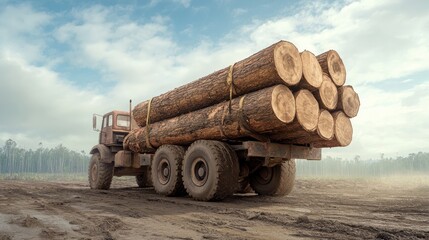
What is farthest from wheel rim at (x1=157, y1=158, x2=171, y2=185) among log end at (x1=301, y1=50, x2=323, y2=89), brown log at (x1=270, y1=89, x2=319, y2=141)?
log end at (x1=301, y1=50, x2=323, y2=89)

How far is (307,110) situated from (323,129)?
0.74 m

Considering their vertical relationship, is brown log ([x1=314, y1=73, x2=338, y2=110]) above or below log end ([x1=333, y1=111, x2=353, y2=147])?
above

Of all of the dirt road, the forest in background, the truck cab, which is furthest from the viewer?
the forest in background

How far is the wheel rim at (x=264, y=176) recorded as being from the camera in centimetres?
931

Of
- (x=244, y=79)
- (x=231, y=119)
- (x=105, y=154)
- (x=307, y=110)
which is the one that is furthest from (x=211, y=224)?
(x=105, y=154)

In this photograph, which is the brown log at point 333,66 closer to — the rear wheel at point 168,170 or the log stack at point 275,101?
the log stack at point 275,101

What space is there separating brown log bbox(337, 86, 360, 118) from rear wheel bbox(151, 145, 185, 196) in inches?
164

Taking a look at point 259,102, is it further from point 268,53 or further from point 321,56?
point 321,56

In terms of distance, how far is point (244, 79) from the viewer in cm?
728

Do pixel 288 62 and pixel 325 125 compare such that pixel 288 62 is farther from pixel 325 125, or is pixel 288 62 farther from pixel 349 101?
pixel 349 101

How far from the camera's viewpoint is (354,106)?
26.2 ft

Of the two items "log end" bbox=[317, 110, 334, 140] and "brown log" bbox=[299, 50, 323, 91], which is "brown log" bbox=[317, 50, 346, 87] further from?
"log end" bbox=[317, 110, 334, 140]

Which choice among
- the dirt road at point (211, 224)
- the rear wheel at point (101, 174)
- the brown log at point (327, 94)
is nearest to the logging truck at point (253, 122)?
the brown log at point (327, 94)

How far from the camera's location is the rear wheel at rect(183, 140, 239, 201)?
23.8 ft
